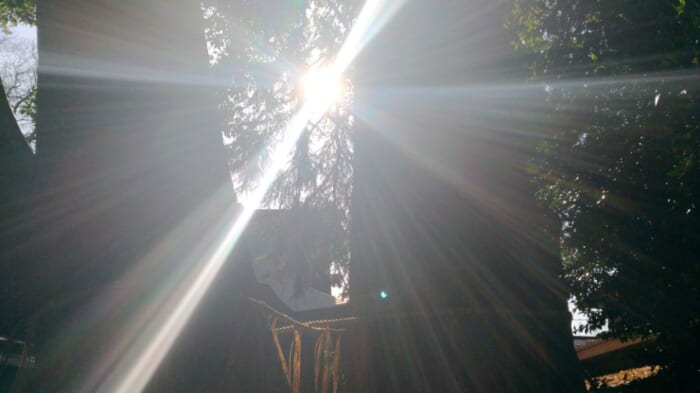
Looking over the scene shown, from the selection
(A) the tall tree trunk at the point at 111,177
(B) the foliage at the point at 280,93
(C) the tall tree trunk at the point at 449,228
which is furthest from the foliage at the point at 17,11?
(C) the tall tree trunk at the point at 449,228

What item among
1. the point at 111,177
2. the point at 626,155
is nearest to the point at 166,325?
the point at 111,177

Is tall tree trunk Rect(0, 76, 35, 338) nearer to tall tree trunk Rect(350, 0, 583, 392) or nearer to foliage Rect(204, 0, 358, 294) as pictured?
tall tree trunk Rect(350, 0, 583, 392)

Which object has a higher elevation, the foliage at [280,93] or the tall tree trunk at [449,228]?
the foliage at [280,93]

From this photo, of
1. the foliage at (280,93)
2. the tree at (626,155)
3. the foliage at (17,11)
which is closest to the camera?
the tree at (626,155)

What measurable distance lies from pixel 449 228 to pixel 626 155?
3223 millimetres

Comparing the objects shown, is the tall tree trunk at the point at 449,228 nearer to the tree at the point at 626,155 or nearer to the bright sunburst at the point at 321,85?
the tree at the point at 626,155

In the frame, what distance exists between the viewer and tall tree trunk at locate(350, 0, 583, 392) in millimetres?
3033

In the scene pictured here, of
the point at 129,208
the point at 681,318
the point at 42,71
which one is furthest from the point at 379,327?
the point at 681,318

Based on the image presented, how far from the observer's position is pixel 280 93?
10016 mm

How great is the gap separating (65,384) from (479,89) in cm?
302

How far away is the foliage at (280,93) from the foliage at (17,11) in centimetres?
235

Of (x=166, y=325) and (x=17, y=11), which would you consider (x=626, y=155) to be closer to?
(x=166, y=325)

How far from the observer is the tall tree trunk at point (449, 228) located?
3.03m

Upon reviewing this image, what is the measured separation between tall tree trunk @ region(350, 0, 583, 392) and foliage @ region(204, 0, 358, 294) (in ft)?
15.8
